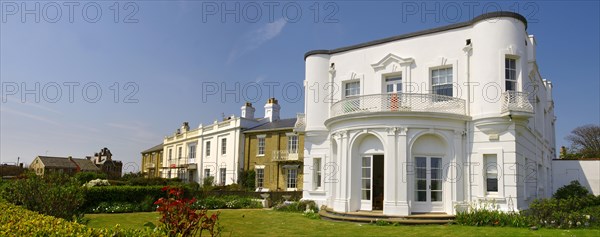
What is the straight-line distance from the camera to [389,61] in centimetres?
1825

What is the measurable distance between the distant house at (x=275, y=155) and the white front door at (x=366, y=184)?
47.1 feet

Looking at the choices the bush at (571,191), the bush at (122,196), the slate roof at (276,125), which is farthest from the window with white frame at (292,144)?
the bush at (571,191)

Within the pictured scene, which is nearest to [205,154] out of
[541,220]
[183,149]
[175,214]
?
[183,149]

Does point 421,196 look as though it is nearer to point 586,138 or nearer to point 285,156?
point 285,156

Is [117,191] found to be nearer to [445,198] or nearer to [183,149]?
[445,198]

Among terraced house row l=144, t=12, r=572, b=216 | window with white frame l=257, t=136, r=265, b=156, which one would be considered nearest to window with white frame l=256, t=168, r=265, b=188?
window with white frame l=257, t=136, r=265, b=156

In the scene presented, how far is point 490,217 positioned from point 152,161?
46886 mm

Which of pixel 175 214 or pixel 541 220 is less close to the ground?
pixel 175 214

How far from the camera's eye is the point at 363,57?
62.7 ft

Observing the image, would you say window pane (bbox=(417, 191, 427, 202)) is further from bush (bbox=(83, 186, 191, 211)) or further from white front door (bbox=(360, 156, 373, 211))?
bush (bbox=(83, 186, 191, 211))

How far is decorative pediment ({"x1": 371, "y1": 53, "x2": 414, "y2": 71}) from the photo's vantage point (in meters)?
17.7

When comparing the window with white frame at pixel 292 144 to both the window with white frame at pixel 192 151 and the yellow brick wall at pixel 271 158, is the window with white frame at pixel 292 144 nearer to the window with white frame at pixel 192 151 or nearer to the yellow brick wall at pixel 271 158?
the yellow brick wall at pixel 271 158

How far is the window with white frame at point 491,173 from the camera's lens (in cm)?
1534

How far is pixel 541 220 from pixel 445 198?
2.96 metres
